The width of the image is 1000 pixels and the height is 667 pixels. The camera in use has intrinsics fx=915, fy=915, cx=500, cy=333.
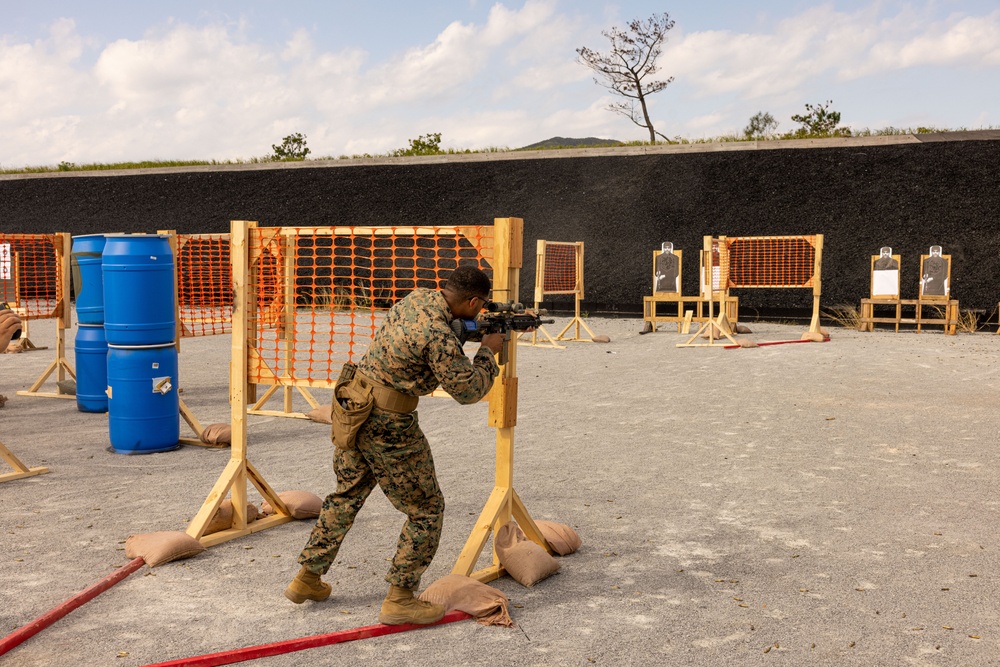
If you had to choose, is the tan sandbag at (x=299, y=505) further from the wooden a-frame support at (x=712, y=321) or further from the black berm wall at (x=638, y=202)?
the black berm wall at (x=638, y=202)

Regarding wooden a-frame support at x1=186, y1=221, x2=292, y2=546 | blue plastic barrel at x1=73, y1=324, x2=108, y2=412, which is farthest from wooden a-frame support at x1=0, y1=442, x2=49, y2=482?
blue plastic barrel at x1=73, y1=324, x2=108, y2=412

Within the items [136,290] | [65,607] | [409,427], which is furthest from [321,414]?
[409,427]

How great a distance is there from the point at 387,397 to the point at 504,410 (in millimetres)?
735

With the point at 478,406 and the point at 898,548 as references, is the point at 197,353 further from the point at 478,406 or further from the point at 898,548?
the point at 898,548

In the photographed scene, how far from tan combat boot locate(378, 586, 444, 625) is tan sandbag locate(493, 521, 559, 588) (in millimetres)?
512

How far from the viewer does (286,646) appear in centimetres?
316

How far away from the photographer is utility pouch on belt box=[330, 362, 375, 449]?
3.41m

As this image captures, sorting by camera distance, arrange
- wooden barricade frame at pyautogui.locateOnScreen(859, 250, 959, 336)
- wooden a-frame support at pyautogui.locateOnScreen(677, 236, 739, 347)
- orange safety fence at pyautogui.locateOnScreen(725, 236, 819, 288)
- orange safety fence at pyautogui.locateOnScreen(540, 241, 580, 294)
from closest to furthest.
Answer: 1. wooden a-frame support at pyautogui.locateOnScreen(677, 236, 739, 347)
2. wooden barricade frame at pyautogui.locateOnScreen(859, 250, 959, 336)
3. orange safety fence at pyautogui.locateOnScreen(725, 236, 819, 288)
4. orange safety fence at pyautogui.locateOnScreen(540, 241, 580, 294)

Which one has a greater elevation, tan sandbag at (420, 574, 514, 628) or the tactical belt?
the tactical belt

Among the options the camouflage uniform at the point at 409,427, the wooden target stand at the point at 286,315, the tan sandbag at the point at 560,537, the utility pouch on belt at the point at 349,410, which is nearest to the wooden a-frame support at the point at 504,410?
the tan sandbag at the point at 560,537

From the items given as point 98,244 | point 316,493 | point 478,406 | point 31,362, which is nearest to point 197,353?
point 31,362

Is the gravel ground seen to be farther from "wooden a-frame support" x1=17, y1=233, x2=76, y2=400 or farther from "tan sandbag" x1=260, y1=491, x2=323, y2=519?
"wooden a-frame support" x1=17, y1=233, x2=76, y2=400

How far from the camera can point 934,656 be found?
312cm

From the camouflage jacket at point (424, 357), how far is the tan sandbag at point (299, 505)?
1.60 meters
